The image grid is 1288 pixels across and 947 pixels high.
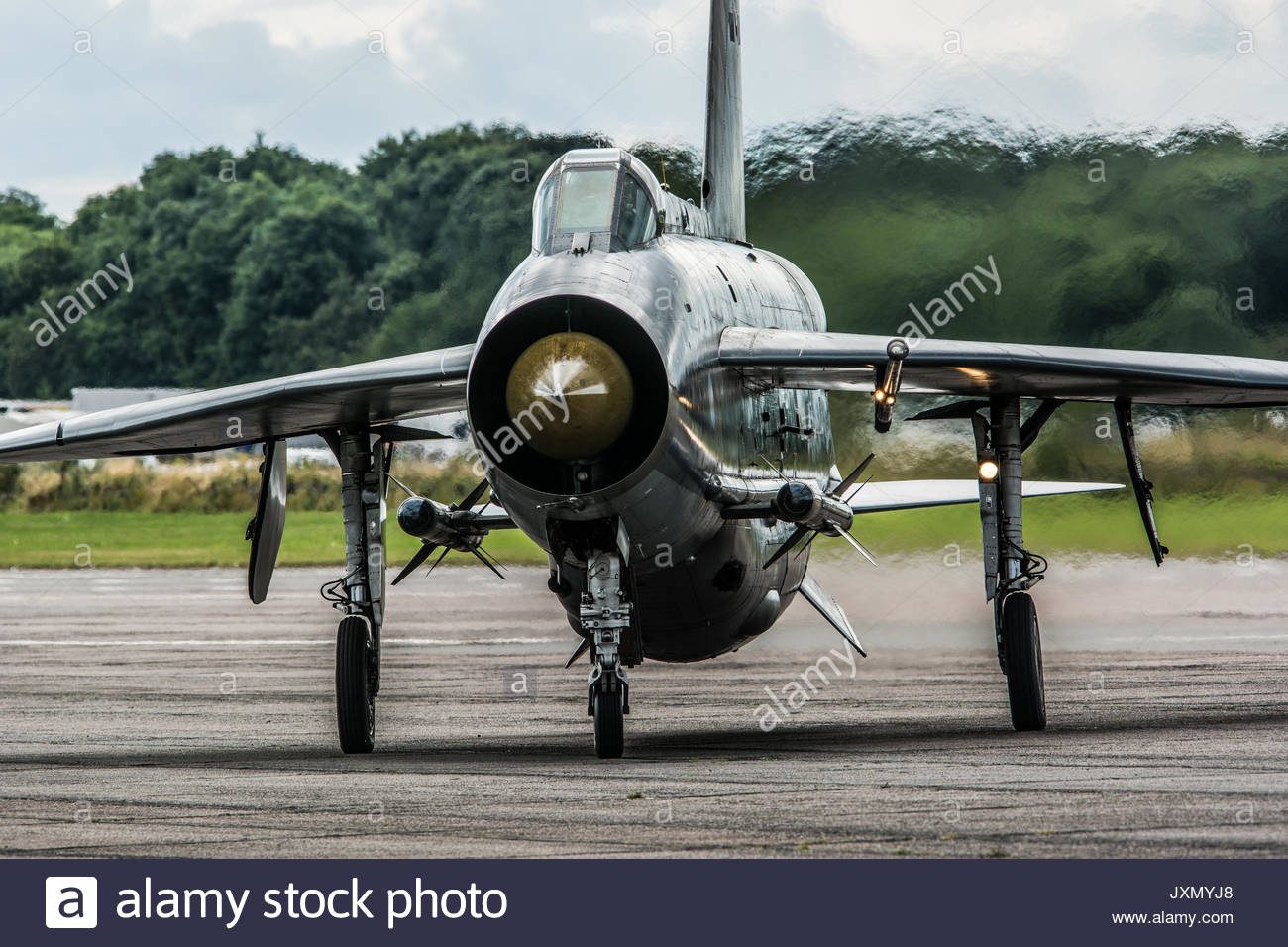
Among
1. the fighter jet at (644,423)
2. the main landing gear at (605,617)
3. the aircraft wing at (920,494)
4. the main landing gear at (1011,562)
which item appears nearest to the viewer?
the fighter jet at (644,423)

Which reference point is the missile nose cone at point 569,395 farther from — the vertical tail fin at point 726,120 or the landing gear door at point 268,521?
the vertical tail fin at point 726,120

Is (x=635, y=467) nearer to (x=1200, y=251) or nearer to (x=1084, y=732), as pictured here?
(x=1084, y=732)

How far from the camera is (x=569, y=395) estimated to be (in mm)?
10367

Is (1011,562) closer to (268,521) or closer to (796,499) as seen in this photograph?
(796,499)

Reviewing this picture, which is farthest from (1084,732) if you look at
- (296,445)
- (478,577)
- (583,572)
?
(296,445)

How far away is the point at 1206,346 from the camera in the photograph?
71.4 ft

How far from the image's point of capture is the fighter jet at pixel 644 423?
35.0 ft

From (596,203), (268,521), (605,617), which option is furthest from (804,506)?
(268,521)

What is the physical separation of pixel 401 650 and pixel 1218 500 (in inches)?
422

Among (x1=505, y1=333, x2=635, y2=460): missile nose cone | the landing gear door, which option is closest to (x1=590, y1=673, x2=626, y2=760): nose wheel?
(x1=505, y1=333, x2=635, y2=460): missile nose cone

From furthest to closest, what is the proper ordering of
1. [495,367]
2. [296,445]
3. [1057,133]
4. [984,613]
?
1. [296,445]
2. [984,613]
3. [1057,133]
4. [495,367]

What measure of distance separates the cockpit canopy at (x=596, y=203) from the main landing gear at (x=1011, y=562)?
3.85 meters

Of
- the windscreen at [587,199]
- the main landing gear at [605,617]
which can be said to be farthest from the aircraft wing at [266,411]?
the main landing gear at [605,617]

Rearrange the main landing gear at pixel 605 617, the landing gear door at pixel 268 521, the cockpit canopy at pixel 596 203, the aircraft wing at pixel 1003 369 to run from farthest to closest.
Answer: the landing gear door at pixel 268 521 → the aircraft wing at pixel 1003 369 → the cockpit canopy at pixel 596 203 → the main landing gear at pixel 605 617
